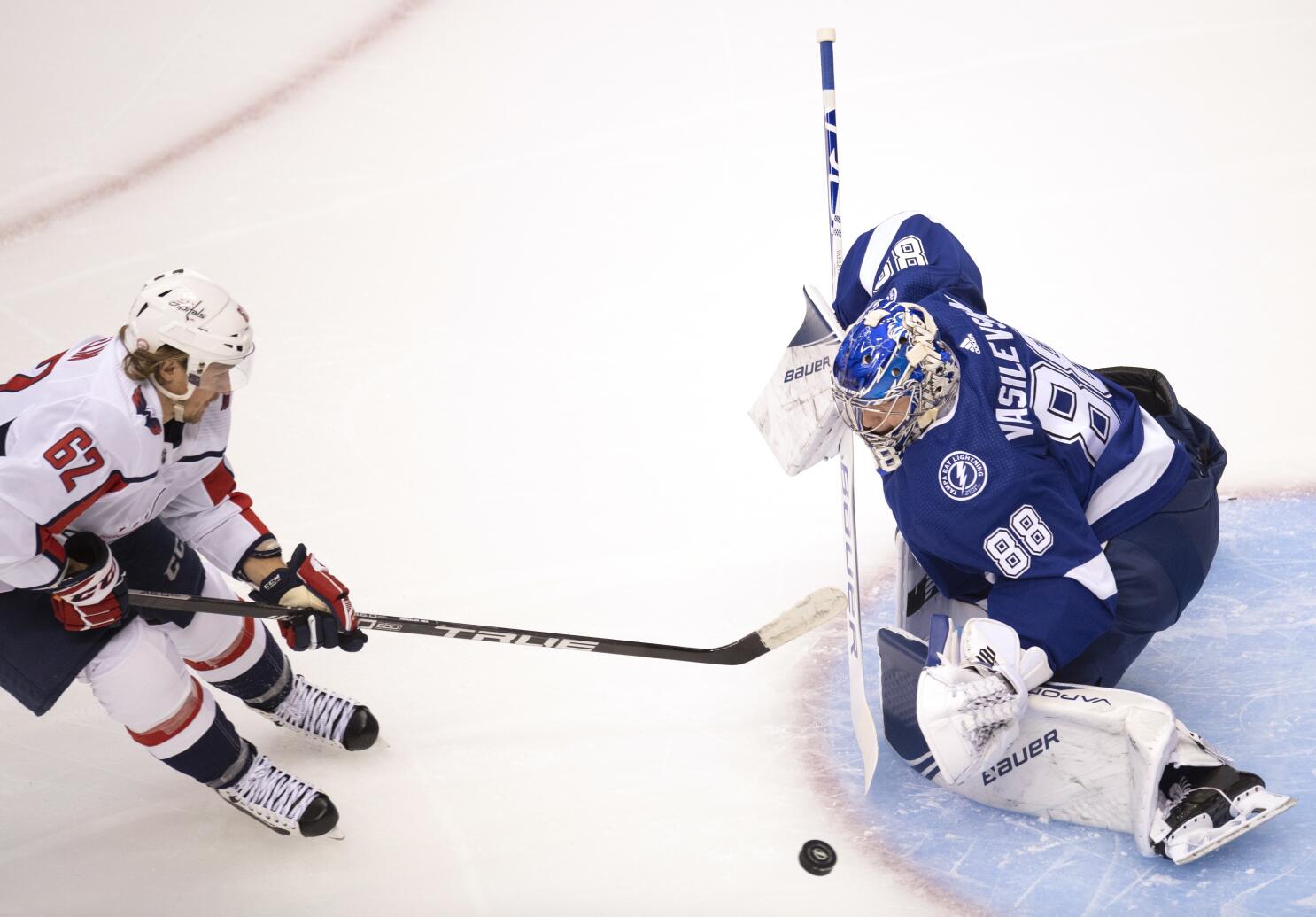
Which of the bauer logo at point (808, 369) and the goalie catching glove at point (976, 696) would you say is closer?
the goalie catching glove at point (976, 696)

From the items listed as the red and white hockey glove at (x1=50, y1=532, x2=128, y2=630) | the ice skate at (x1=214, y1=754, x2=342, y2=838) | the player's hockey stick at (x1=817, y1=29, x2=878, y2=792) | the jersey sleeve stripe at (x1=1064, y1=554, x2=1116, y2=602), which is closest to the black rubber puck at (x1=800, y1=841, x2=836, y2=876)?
the player's hockey stick at (x1=817, y1=29, x2=878, y2=792)

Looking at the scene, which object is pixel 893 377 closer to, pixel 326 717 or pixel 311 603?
pixel 311 603

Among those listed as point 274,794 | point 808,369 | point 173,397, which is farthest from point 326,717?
point 808,369

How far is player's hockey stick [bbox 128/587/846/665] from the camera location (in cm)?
261

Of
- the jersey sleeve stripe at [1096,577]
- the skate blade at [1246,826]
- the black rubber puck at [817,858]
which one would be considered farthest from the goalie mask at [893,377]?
the skate blade at [1246,826]

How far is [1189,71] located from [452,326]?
3.23 meters

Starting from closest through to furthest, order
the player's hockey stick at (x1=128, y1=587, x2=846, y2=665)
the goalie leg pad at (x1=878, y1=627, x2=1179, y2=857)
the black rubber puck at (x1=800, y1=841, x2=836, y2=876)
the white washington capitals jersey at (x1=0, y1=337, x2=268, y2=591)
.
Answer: the white washington capitals jersey at (x1=0, y1=337, x2=268, y2=591) → the goalie leg pad at (x1=878, y1=627, x2=1179, y2=857) → the black rubber puck at (x1=800, y1=841, x2=836, y2=876) → the player's hockey stick at (x1=128, y1=587, x2=846, y2=665)

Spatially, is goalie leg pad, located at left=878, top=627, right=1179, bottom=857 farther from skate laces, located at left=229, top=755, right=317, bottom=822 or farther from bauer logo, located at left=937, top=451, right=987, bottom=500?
skate laces, located at left=229, top=755, right=317, bottom=822

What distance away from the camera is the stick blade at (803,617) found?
288 centimetres

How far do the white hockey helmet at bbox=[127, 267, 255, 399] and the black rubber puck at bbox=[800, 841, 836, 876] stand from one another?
1501mm

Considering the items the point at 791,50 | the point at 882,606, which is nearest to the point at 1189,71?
the point at 791,50

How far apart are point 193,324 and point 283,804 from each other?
104cm

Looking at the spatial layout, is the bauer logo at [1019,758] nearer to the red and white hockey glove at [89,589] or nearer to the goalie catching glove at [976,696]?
the goalie catching glove at [976,696]

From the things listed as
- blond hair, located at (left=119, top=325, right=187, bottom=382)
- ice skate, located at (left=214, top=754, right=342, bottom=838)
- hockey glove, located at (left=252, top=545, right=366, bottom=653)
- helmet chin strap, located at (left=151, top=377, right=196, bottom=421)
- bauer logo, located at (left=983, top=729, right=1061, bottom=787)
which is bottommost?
ice skate, located at (left=214, top=754, right=342, bottom=838)
